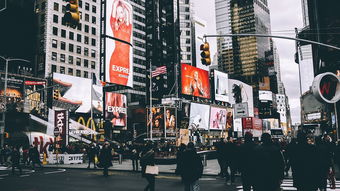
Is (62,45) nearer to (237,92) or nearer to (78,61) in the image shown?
(78,61)

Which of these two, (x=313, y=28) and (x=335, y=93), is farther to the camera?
(x=313, y=28)

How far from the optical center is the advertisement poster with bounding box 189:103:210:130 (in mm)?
70188

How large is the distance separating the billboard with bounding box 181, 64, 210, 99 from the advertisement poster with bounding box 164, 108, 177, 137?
7.50 m

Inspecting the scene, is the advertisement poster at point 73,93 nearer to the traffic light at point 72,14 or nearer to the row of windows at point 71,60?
the row of windows at point 71,60

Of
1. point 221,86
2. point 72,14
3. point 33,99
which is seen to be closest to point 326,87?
Result: point 72,14

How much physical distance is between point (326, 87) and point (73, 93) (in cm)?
4681

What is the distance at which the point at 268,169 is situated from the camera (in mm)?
6758

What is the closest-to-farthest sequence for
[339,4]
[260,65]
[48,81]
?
1. [339,4]
2. [48,81]
3. [260,65]

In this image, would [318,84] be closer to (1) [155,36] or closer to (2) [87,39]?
(2) [87,39]

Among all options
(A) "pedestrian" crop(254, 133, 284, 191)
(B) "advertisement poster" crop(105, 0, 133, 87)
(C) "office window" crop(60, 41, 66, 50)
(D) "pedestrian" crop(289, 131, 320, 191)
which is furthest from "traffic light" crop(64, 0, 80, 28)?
(C) "office window" crop(60, 41, 66, 50)

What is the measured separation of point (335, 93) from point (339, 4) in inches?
820

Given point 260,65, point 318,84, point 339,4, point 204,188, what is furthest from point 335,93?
point 260,65

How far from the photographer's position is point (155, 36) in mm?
106250

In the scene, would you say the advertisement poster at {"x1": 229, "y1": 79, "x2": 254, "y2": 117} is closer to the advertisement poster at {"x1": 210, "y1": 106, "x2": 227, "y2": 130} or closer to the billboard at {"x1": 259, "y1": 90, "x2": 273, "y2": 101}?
the advertisement poster at {"x1": 210, "y1": 106, "x2": 227, "y2": 130}
